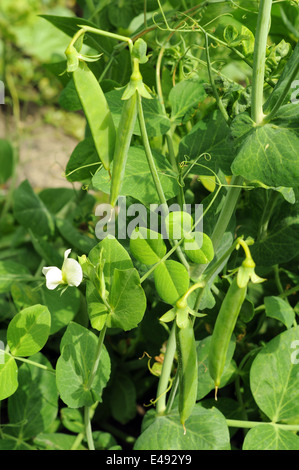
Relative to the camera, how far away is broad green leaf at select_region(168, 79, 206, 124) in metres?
0.72

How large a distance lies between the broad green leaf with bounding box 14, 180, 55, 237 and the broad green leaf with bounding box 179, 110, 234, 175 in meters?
0.42

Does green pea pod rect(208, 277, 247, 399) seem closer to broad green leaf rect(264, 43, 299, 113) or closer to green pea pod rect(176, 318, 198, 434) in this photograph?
green pea pod rect(176, 318, 198, 434)

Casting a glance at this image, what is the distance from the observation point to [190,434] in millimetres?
630

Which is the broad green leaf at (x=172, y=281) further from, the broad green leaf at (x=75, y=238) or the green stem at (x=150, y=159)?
the broad green leaf at (x=75, y=238)

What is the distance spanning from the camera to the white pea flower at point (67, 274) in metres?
0.53

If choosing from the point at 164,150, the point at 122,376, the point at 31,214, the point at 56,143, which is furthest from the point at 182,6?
the point at 56,143

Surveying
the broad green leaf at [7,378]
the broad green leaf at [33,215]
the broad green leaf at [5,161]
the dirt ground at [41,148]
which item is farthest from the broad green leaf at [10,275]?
the dirt ground at [41,148]

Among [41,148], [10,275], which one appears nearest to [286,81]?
[10,275]

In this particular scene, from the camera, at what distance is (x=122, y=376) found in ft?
3.14

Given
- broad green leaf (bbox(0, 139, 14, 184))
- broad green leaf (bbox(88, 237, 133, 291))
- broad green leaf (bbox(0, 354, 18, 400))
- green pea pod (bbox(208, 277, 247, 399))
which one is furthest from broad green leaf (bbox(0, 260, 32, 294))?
broad green leaf (bbox(0, 139, 14, 184))

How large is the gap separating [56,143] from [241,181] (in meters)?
1.67

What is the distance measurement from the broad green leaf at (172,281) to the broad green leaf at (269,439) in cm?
22

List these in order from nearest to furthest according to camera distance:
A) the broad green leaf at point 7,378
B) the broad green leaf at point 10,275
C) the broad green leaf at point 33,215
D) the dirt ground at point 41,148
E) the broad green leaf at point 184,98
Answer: the broad green leaf at point 7,378
the broad green leaf at point 184,98
the broad green leaf at point 10,275
the broad green leaf at point 33,215
the dirt ground at point 41,148
